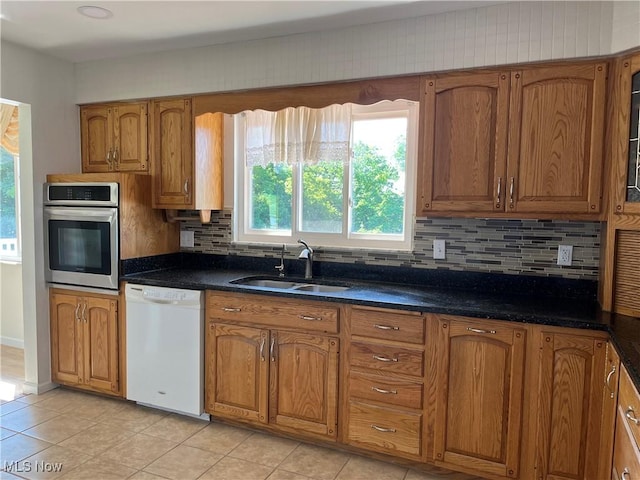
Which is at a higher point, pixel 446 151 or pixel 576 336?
pixel 446 151

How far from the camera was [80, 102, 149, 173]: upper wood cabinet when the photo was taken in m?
3.30

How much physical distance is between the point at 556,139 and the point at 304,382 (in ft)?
6.07

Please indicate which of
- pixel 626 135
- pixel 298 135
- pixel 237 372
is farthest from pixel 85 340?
pixel 626 135

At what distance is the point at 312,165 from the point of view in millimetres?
3252

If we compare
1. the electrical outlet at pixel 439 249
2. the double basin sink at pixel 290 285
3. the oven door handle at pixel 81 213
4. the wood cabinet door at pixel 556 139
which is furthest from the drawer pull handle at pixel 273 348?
the wood cabinet door at pixel 556 139

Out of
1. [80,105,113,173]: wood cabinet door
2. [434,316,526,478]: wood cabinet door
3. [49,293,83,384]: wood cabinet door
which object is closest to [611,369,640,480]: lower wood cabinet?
[434,316,526,478]: wood cabinet door

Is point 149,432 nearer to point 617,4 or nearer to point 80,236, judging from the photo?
point 80,236

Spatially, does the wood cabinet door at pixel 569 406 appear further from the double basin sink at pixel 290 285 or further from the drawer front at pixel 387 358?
the double basin sink at pixel 290 285

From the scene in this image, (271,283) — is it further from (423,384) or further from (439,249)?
(423,384)

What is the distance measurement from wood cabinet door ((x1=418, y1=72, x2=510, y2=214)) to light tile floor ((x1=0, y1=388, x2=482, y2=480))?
4.79 ft

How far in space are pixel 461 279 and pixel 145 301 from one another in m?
2.01

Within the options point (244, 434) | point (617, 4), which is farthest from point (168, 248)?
point (617, 4)

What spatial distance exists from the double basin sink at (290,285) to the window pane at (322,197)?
0.42 meters

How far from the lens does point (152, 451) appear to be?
2559 millimetres
